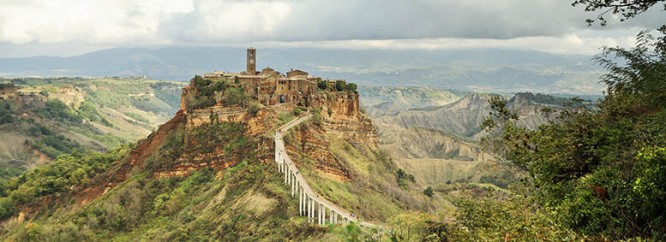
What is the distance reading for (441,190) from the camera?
315 feet

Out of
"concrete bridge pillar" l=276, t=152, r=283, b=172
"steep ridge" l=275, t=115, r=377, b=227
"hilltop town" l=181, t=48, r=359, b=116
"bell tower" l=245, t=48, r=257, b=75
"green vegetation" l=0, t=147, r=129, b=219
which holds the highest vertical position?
"bell tower" l=245, t=48, r=257, b=75

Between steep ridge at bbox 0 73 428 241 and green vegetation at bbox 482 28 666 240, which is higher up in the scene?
green vegetation at bbox 482 28 666 240

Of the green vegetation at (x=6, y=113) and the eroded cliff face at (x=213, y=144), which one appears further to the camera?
the green vegetation at (x=6, y=113)

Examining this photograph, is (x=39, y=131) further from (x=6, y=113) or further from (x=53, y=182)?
(x=53, y=182)

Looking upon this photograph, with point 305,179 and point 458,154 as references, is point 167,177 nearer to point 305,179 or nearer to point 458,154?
point 305,179

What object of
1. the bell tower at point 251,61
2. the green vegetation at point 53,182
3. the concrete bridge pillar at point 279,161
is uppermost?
the bell tower at point 251,61

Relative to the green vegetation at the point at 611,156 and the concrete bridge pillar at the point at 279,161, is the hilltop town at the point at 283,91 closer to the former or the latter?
the concrete bridge pillar at the point at 279,161

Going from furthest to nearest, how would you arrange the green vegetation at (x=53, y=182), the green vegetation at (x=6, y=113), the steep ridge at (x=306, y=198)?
1. the green vegetation at (x=6, y=113)
2. the green vegetation at (x=53, y=182)
3. the steep ridge at (x=306, y=198)

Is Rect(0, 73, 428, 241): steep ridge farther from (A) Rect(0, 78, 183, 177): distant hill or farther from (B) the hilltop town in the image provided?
(A) Rect(0, 78, 183, 177): distant hill

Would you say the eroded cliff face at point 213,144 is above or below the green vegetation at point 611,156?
below

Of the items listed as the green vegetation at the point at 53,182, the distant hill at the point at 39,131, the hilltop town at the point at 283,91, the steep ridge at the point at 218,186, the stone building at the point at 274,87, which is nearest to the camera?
the steep ridge at the point at 218,186

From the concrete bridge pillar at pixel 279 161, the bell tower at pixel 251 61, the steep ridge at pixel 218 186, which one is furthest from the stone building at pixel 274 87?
the concrete bridge pillar at pixel 279 161

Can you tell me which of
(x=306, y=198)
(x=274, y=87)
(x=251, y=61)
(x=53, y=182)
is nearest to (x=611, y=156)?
(x=306, y=198)

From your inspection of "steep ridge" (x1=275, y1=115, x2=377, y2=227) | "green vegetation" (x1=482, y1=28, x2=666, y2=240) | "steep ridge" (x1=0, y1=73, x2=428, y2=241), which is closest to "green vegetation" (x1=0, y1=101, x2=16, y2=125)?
"steep ridge" (x1=0, y1=73, x2=428, y2=241)
